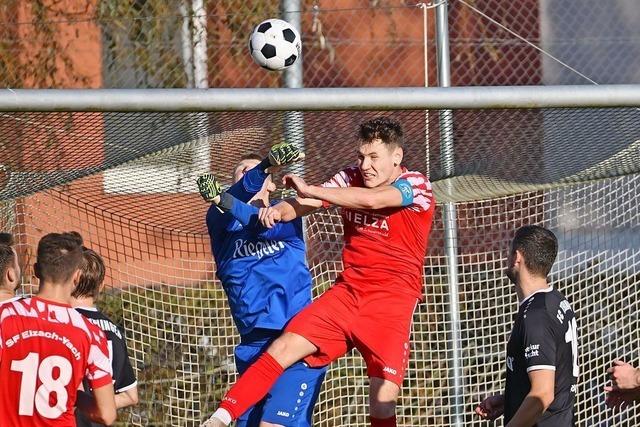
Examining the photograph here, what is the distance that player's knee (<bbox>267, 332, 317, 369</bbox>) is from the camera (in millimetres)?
5805

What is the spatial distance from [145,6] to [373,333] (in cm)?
516

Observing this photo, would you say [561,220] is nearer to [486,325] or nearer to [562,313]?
[486,325]

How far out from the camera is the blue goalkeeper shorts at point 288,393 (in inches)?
241

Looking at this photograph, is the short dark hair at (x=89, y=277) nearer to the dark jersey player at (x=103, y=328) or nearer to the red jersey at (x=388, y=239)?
the dark jersey player at (x=103, y=328)

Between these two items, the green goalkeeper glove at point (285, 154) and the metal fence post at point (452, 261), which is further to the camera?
the metal fence post at point (452, 261)

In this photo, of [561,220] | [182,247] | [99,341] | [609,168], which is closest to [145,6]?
[182,247]

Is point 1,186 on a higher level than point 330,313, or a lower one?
higher

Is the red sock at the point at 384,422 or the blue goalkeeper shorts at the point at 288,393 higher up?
the blue goalkeeper shorts at the point at 288,393

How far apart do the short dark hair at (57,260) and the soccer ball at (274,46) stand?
5.78 ft

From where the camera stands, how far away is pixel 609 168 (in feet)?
23.5

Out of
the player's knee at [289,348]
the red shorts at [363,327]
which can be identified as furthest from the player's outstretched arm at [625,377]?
the player's knee at [289,348]

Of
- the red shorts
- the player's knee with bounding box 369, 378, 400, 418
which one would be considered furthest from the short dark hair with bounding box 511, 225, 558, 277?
the player's knee with bounding box 369, 378, 400, 418

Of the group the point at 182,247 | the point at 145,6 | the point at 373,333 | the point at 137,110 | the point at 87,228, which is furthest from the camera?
the point at 145,6

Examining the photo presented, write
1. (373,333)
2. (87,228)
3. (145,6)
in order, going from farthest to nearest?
1. (145,6)
2. (87,228)
3. (373,333)
